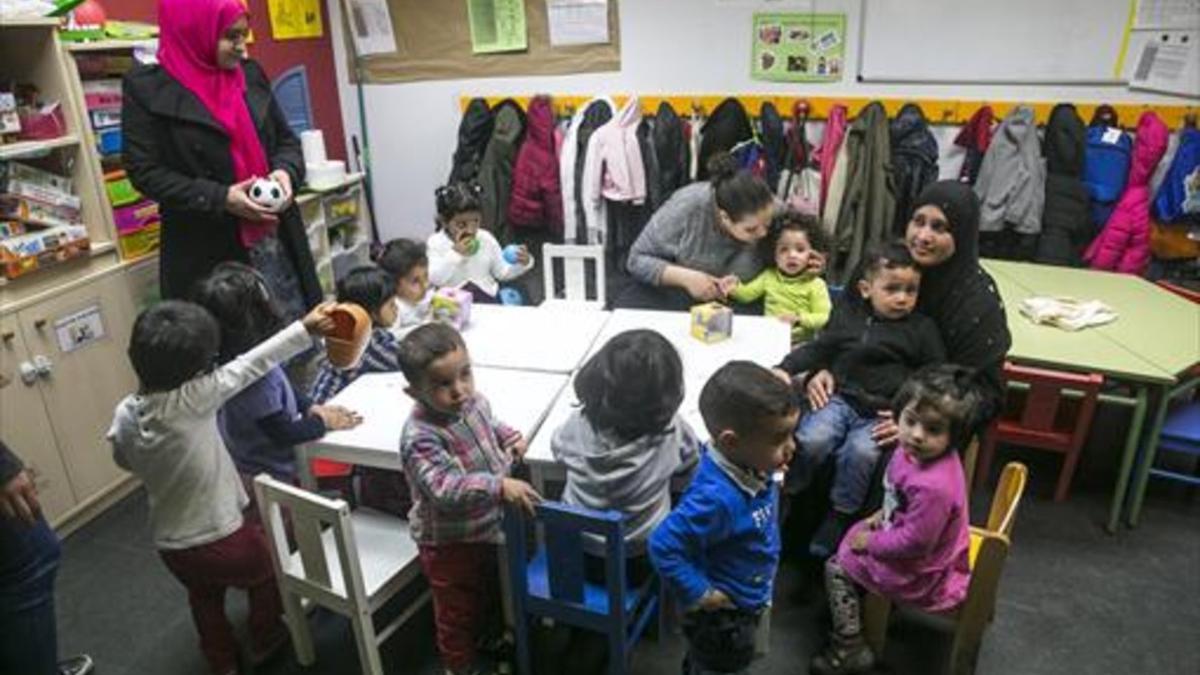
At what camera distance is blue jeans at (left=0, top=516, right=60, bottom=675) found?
58.6 inches

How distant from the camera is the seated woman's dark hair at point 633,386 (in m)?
1.62

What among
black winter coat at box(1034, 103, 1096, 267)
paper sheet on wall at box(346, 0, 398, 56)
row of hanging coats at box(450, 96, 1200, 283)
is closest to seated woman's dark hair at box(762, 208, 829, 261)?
row of hanging coats at box(450, 96, 1200, 283)

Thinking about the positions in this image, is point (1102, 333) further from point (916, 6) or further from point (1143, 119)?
point (916, 6)

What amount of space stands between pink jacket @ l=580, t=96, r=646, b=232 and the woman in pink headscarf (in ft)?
5.09

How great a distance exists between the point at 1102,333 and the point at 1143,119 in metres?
1.26

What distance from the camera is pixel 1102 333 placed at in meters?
2.71

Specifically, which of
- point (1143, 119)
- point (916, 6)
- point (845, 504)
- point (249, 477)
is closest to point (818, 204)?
point (916, 6)

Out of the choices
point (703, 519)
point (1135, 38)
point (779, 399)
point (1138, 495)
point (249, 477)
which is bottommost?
point (1138, 495)

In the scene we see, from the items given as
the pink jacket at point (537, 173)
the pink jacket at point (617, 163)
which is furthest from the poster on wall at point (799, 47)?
the pink jacket at point (537, 173)

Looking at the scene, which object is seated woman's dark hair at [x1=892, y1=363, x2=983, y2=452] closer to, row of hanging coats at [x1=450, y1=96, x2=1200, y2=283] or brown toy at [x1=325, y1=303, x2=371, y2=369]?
brown toy at [x1=325, y1=303, x2=371, y2=369]

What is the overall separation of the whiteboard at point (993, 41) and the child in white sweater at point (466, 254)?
2008 mm

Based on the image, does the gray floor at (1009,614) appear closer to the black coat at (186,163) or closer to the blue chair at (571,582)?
the blue chair at (571,582)

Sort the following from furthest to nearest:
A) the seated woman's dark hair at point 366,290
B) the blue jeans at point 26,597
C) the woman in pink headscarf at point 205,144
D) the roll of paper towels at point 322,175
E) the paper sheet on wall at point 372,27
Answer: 1. the paper sheet on wall at point 372,27
2. the roll of paper towels at point 322,175
3. the woman in pink headscarf at point 205,144
4. the seated woman's dark hair at point 366,290
5. the blue jeans at point 26,597

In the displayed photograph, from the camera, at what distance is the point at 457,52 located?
4.40m
